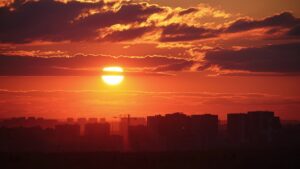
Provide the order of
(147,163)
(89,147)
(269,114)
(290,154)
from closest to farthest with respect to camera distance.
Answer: (147,163)
(290,154)
(89,147)
(269,114)

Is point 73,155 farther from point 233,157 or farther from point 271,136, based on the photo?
point 271,136

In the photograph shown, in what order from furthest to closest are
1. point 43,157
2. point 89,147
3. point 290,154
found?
point 89,147 → point 290,154 → point 43,157

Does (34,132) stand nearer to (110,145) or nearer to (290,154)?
(110,145)

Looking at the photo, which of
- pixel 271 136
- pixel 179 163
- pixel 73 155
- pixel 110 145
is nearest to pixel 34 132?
pixel 110 145

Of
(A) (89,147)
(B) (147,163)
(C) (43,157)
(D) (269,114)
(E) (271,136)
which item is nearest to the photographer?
(B) (147,163)

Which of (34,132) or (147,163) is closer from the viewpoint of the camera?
(147,163)

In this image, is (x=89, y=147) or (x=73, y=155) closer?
(x=73, y=155)

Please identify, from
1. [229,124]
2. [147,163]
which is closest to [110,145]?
[229,124]

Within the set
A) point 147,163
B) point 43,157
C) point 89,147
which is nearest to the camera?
point 147,163

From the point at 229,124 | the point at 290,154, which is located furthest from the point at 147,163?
the point at 229,124
